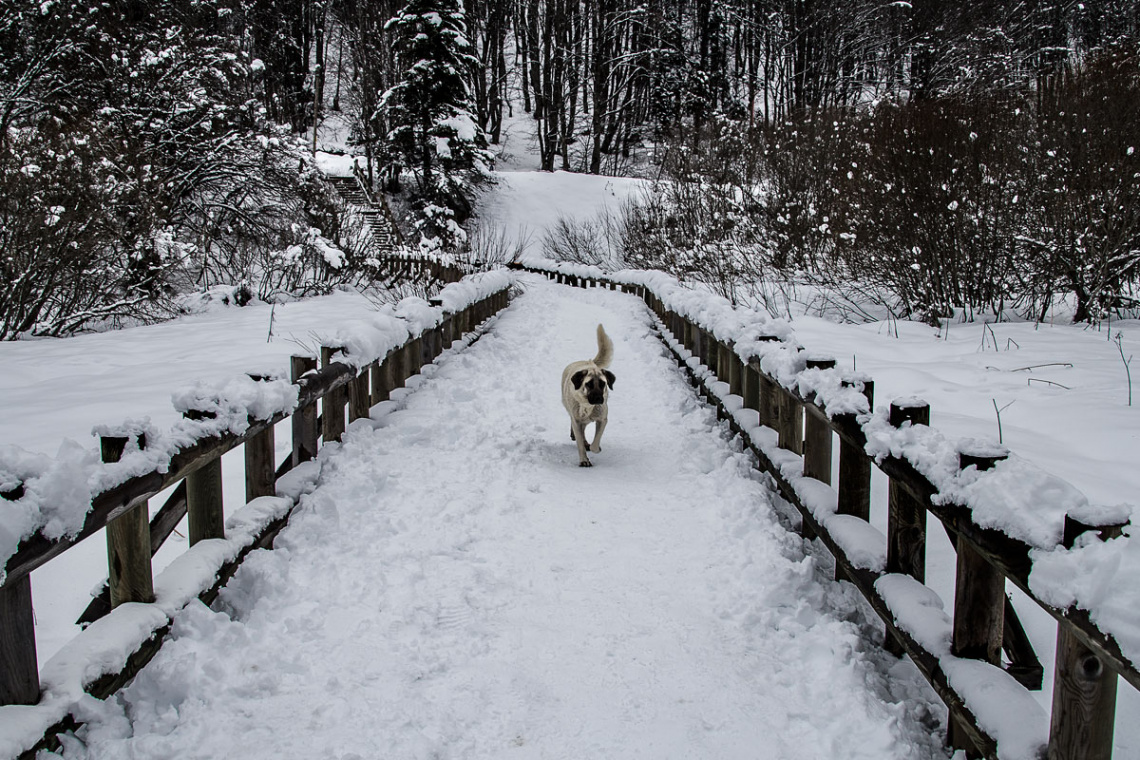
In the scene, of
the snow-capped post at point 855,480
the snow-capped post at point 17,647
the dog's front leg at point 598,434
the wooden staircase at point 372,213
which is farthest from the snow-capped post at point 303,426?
the wooden staircase at point 372,213

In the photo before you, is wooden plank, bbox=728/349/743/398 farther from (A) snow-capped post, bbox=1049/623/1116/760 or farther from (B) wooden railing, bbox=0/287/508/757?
(A) snow-capped post, bbox=1049/623/1116/760

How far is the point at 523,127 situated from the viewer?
57.2m

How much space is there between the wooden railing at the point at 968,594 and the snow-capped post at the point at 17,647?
272 cm

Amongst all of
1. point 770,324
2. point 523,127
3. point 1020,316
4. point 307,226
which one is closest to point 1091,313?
point 1020,316

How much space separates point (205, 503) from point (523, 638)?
162 centimetres

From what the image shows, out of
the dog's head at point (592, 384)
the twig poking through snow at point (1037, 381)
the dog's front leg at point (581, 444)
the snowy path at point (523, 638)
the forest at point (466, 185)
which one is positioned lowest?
the snowy path at point (523, 638)

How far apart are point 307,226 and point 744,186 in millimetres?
9759

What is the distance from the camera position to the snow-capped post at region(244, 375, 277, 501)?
4.32 meters

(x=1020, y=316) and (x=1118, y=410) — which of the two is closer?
(x=1118, y=410)

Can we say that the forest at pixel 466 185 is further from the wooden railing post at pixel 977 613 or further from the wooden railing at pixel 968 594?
the wooden railing post at pixel 977 613

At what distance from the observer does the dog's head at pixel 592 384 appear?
585 centimetres

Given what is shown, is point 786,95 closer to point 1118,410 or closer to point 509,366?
point 509,366

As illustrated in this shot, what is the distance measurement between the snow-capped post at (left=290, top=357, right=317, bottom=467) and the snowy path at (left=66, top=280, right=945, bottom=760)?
22 centimetres

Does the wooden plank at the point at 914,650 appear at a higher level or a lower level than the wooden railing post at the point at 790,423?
lower
